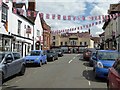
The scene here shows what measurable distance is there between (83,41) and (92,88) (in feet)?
325

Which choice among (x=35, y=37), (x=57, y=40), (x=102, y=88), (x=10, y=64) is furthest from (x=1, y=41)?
(x=57, y=40)

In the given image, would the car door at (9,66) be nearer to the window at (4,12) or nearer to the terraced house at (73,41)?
the window at (4,12)

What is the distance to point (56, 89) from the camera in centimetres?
1052

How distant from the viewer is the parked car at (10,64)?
12.2 metres

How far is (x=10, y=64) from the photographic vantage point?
13.1 m

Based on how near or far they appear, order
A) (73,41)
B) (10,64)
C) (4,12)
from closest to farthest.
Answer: (10,64), (4,12), (73,41)

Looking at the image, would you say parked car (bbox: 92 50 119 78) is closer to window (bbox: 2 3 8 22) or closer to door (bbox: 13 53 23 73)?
door (bbox: 13 53 23 73)

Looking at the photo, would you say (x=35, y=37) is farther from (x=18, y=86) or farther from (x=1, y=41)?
(x=18, y=86)

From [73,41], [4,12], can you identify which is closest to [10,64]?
[4,12]

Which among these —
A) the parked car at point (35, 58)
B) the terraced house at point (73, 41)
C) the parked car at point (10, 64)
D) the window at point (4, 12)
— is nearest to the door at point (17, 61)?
the parked car at point (10, 64)

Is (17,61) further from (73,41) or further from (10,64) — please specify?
(73,41)

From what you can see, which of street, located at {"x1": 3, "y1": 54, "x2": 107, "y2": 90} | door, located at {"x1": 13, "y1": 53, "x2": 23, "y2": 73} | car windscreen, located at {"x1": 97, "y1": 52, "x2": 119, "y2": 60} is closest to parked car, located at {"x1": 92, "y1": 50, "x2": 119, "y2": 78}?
car windscreen, located at {"x1": 97, "y1": 52, "x2": 119, "y2": 60}

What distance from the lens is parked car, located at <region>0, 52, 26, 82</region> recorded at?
1221 centimetres

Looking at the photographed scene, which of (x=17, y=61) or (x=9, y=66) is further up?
(x=17, y=61)
